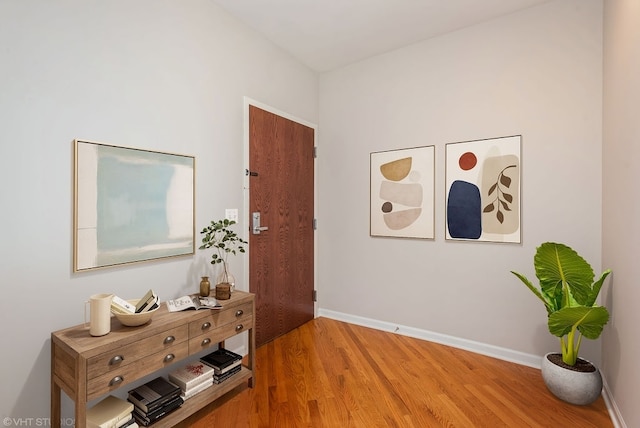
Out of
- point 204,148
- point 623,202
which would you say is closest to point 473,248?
point 623,202

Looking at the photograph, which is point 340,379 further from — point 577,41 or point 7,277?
point 577,41

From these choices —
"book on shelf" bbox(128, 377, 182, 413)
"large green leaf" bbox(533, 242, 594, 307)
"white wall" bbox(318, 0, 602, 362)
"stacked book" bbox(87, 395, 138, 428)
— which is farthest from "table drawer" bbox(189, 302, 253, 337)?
"large green leaf" bbox(533, 242, 594, 307)

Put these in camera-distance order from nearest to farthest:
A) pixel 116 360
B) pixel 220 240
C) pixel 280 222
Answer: pixel 116 360, pixel 220 240, pixel 280 222

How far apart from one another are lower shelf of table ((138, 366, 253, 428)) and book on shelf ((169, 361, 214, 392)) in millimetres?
68

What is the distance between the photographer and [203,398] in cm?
179

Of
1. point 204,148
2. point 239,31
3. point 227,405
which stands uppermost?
point 239,31

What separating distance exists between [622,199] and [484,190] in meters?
0.92

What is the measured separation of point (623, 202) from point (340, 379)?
2.07 m

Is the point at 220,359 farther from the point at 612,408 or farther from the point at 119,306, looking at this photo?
the point at 612,408

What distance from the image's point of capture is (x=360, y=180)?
325 cm

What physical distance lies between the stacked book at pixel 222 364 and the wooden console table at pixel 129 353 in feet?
0.14

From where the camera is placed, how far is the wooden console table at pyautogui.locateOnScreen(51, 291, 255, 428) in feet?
4.27

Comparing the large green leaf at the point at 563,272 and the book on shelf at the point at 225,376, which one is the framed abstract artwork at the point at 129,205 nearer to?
the book on shelf at the point at 225,376

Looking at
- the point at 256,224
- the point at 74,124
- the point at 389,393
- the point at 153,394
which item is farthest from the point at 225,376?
the point at 74,124
